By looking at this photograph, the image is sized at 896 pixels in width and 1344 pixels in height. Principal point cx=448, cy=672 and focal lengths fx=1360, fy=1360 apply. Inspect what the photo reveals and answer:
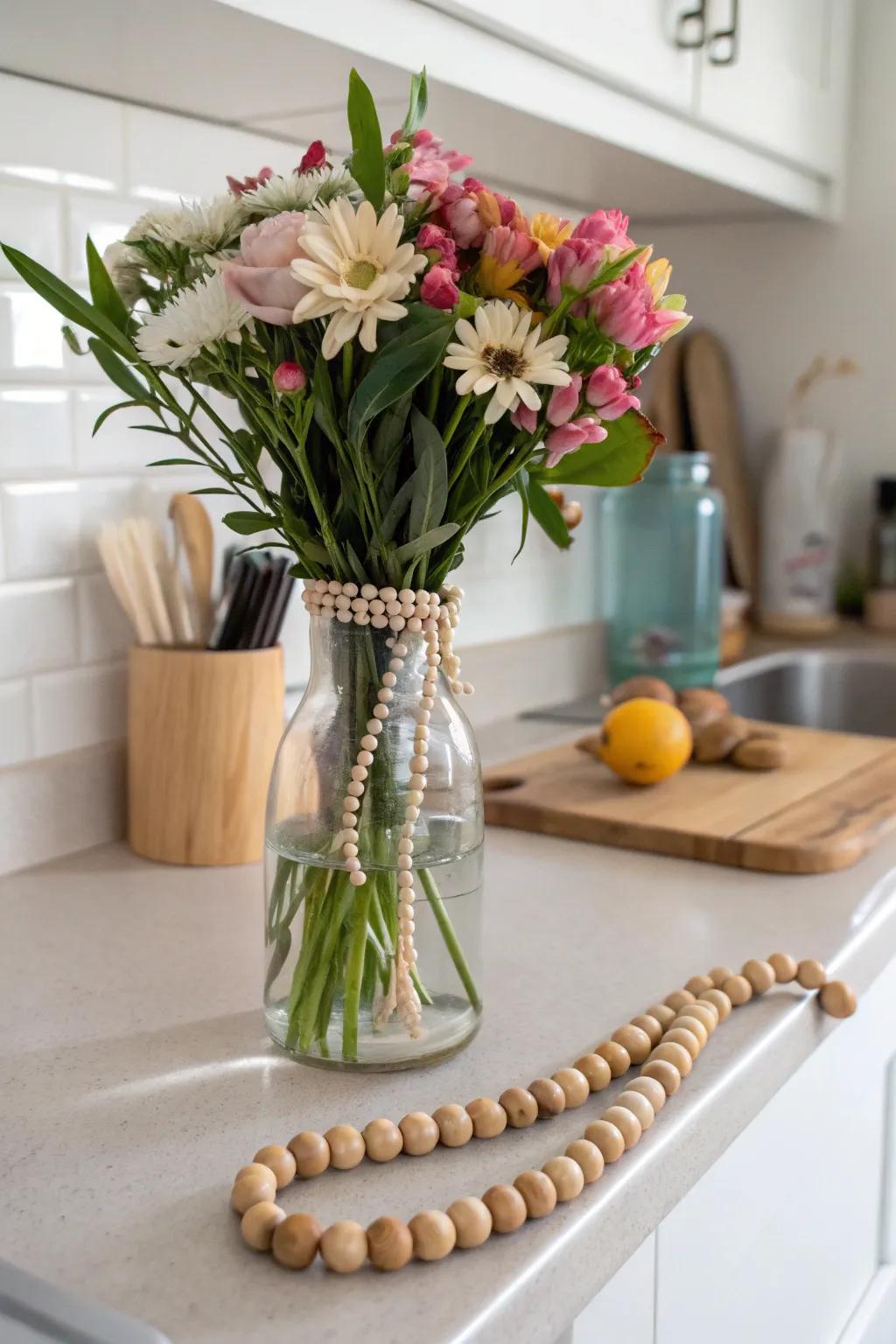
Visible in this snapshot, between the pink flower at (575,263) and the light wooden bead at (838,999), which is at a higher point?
the pink flower at (575,263)

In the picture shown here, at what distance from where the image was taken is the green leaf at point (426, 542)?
2.19 feet

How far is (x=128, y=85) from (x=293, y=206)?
20.0 inches

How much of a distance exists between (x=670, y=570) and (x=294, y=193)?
4.07 feet

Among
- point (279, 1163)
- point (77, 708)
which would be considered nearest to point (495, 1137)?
point (279, 1163)

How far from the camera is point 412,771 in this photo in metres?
0.71

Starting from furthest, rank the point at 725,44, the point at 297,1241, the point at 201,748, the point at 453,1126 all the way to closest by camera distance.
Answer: the point at 725,44 < the point at 201,748 < the point at 453,1126 < the point at 297,1241

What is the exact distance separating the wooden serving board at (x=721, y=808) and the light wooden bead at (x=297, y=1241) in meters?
0.63

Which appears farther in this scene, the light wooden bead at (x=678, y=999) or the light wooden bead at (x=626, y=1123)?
the light wooden bead at (x=678, y=999)

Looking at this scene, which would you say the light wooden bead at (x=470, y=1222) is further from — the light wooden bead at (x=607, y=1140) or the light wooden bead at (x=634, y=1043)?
the light wooden bead at (x=634, y=1043)

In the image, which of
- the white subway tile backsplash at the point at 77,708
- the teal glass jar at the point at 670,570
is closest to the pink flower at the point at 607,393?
the white subway tile backsplash at the point at 77,708

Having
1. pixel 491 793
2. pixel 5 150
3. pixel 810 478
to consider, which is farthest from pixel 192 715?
pixel 810 478

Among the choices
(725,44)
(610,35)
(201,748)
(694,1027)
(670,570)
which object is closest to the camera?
(694,1027)

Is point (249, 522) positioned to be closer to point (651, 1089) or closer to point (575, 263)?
point (575, 263)

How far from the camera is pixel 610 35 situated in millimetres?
1186
